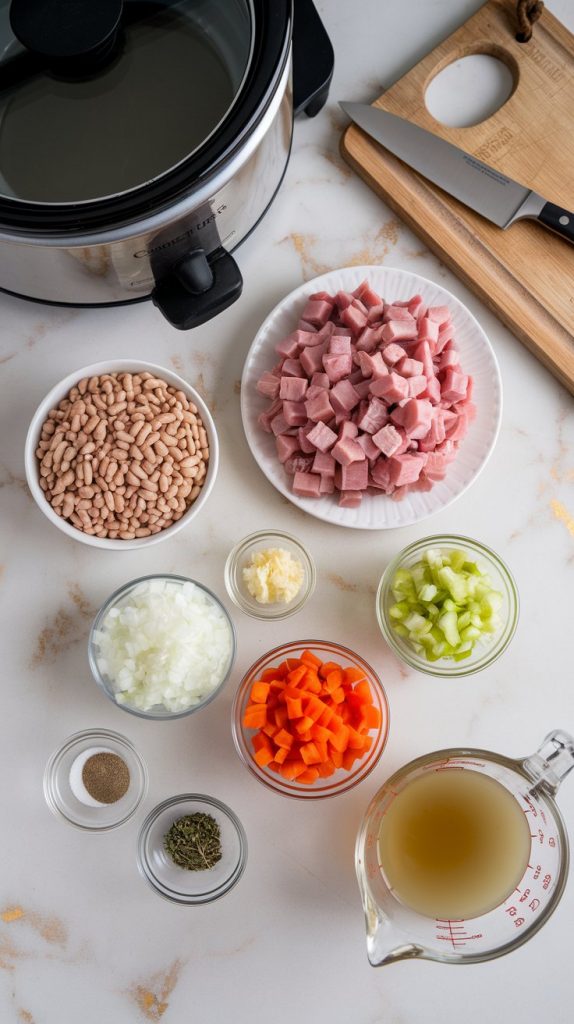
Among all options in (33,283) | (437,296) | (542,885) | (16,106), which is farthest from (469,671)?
(16,106)

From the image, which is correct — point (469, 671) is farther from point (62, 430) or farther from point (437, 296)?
point (62, 430)

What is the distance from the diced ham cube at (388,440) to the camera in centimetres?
134

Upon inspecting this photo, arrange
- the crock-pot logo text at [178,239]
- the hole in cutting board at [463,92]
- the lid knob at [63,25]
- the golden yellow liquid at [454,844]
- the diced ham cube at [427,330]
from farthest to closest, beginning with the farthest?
the hole in cutting board at [463,92] → the diced ham cube at [427,330] → the golden yellow liquid at [454,844] → the crock-pot logo text at [178,239] → the lid knob at [63,25]

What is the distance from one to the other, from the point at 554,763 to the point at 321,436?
23.6 inches

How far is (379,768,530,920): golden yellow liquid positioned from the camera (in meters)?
1.28

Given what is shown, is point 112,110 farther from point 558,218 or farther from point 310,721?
point 310,721

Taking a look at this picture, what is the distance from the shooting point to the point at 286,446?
1.40m

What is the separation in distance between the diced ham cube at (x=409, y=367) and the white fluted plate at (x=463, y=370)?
0.53 ft

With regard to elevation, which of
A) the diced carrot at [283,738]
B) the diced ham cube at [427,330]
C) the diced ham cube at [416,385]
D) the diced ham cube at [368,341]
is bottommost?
the diced carrot at [283,738]

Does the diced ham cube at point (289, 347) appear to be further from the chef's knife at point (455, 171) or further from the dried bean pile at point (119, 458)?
the chef's knife at point (455, 171)

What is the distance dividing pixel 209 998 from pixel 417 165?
142 cm

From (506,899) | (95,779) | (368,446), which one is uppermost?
(368,446)

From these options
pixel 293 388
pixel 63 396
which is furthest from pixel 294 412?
pixel 63 396

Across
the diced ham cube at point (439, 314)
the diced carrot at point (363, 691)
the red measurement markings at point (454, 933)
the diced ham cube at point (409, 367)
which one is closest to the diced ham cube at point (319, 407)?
the diced ham cube at point (409, 367)
